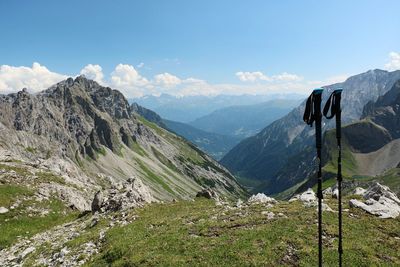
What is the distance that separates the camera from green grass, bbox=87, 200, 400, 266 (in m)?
22.2

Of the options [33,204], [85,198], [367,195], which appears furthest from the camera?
[85,198]

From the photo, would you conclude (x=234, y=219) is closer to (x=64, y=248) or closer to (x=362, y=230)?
(x=362, y=230)

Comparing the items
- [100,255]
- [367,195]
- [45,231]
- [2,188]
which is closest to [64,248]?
[100,255]

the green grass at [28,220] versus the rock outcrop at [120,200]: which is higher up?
the rock outcrop at [120,200]

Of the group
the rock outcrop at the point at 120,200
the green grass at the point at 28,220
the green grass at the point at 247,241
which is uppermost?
the green grass at the point at 247,241

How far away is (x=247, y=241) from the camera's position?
2416cm

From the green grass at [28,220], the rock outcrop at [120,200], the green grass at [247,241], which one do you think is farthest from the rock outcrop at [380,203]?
the green grass at [28,220]

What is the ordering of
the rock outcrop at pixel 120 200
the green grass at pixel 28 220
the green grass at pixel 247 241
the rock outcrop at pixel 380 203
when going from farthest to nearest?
the rock outcrop at pixel 120 200 < the green grass at pixel 28 220 < the rock outcrop at pixel 380 203 < the green grass at pixel 247 241

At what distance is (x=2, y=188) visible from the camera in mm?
47875

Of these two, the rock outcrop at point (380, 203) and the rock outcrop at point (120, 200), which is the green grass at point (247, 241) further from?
the rock outcrop at point (120, 200)

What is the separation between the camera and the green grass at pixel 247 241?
72.7ft

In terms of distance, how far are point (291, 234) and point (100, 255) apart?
13626 millimetres

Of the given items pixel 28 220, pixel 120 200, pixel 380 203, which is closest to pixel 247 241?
pixel 380 203

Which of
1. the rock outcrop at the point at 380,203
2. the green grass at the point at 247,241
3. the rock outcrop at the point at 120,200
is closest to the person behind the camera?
the green grass at the point at 247,241
